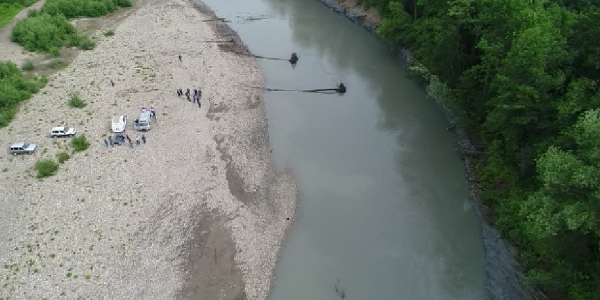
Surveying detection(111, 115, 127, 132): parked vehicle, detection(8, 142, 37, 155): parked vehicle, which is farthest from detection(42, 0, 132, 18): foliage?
detection(8, 142, 37, 155): parked vehicle

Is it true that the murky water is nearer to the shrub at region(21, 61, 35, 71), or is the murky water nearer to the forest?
the forest

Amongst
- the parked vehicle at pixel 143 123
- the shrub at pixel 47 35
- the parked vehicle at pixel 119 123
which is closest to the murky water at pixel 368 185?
the parked vehicle at pixel 143 123

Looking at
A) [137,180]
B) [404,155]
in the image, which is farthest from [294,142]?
[137,180]

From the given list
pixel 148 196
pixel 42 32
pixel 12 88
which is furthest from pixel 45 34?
pixel 148 196

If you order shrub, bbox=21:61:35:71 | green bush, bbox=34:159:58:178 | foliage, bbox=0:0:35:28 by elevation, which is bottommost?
foliage, bbox=0:0:35:28

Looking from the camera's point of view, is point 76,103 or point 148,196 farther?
point 76,103

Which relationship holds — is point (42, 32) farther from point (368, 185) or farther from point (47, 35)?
point (368, 185)
